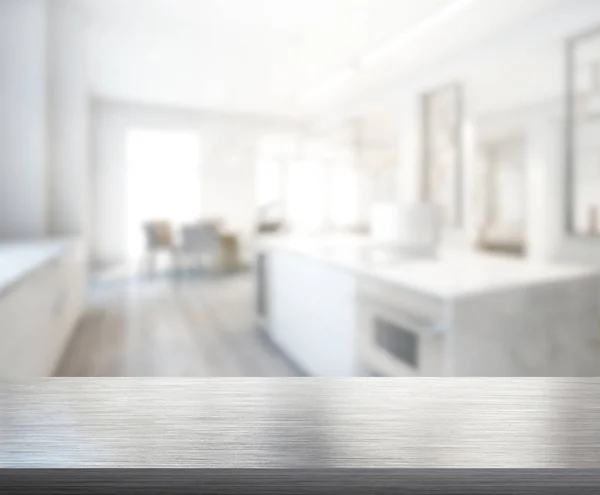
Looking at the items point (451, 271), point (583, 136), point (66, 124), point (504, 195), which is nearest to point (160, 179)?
point (66, 124)

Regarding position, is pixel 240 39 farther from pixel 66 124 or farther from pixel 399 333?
pixel 399 333

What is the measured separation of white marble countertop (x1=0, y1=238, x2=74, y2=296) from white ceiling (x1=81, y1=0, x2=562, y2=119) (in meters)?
1.15

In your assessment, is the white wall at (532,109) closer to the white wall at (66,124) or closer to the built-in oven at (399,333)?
the built-in oven at (399,333)

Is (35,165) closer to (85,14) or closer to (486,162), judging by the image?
(85,14)

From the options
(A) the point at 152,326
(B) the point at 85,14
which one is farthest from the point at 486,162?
(B) the point at 85,14

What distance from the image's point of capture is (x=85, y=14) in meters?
2.21

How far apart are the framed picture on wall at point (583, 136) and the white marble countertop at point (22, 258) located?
5.91 ft

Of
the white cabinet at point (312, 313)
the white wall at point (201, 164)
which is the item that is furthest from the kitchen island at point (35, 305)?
the white wall at point (201, 164)

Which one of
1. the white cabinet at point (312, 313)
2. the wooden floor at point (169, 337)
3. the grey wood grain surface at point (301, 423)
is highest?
the grey wood grain surface at point (301, 423)

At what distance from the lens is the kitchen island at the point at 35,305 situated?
38.2 inches

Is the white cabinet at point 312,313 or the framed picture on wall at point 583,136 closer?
the white cabinet at point 312,313

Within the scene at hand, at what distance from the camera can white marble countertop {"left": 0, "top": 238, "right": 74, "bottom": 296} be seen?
3.22ft

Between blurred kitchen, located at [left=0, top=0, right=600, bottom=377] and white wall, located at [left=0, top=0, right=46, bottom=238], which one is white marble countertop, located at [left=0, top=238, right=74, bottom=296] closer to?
blurred kitchen, located at [left=0, top=0, right=600, bottom=377]

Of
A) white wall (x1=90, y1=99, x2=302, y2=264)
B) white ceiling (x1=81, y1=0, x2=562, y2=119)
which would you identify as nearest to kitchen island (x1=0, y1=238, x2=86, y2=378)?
white ceiling (x1=81, y1=0, x2=562, y2=119)
